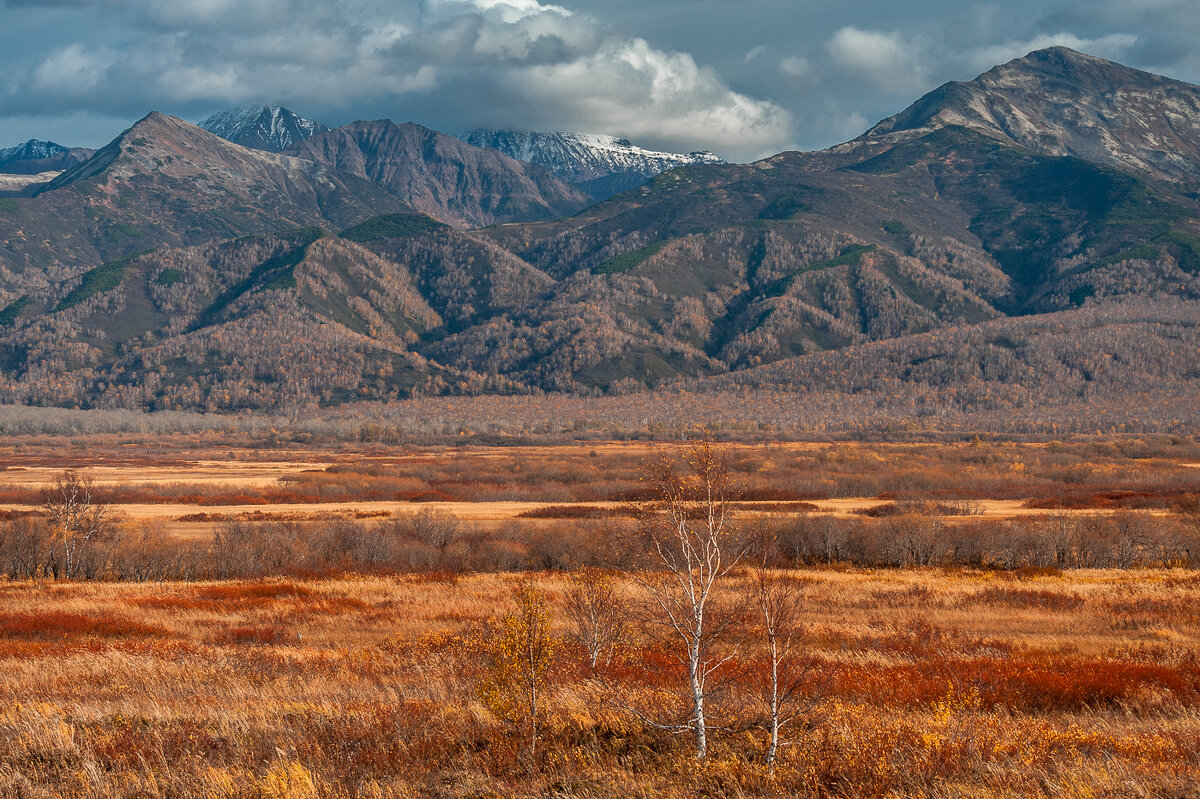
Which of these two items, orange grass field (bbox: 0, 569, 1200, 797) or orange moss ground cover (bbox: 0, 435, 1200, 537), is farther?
orange moss ground cover (bbox: 0, 435, 1200, 537)

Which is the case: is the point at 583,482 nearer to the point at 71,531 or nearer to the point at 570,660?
the point at 71,531

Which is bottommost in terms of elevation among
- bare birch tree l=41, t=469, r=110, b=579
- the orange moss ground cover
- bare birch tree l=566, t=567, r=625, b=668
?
the orange moss ground cover

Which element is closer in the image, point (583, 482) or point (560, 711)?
point (560, 711)

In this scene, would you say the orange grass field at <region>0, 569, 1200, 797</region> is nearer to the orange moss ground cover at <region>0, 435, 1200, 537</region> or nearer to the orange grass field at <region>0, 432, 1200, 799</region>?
the orange grass field at <region>0, 432, 1200, 799</region>

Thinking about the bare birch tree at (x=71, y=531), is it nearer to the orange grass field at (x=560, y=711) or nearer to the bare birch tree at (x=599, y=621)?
the orange grass field at (x=560, y=711)

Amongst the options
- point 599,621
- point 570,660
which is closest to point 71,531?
point 599,621

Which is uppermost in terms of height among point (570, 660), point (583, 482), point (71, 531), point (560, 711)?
point (560, 711)

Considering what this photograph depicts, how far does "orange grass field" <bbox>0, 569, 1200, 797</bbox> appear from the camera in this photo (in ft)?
43.5

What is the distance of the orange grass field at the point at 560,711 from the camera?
13.3 metres

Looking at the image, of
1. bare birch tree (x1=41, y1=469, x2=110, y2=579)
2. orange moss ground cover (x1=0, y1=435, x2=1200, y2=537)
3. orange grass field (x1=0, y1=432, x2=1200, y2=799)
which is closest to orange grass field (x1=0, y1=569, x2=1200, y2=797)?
orange grass field (x1=0, y1=432, x2=1200, y2=799)

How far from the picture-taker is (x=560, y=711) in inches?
667

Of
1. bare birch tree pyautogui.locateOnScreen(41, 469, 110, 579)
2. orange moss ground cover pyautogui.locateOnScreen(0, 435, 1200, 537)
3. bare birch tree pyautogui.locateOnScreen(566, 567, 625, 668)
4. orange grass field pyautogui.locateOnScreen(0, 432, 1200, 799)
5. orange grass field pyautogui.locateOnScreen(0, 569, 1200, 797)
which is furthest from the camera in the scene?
orange moss ground cover pyautogui.locateOnScreen(0, 435, 1200, 537)

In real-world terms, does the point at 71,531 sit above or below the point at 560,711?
below

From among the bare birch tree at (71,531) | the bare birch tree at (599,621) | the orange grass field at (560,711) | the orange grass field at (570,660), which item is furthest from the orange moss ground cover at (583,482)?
the bare birch tree at (599,621)
